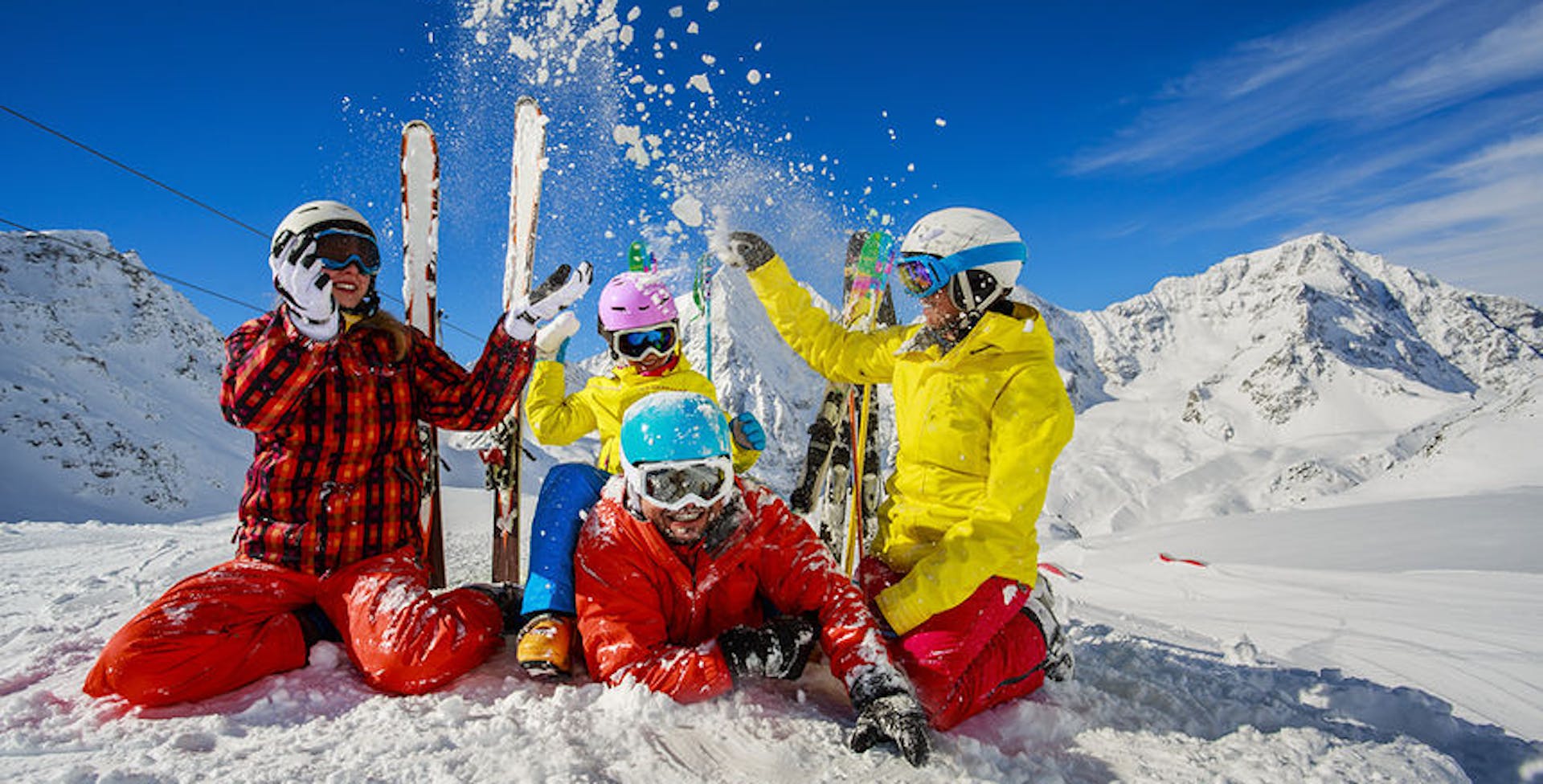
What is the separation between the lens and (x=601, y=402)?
3682mm

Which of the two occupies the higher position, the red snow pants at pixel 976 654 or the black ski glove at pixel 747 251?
the black ski glove at pixel 747 251

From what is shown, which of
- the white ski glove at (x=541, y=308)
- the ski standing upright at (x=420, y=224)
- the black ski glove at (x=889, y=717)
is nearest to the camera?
the black ski glove at (x=889, y=717)

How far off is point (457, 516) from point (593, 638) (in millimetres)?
8475

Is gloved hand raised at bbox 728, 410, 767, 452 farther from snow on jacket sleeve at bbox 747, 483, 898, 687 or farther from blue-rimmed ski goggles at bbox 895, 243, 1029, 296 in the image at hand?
blue-rimmed ski goggles at bbox 895, 243, 1029, 296

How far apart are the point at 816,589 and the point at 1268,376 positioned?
550 ft

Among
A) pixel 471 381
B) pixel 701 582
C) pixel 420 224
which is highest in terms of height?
pixel 420 224

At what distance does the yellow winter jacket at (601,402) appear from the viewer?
12.0 ft

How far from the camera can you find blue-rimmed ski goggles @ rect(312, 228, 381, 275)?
9.04 feet

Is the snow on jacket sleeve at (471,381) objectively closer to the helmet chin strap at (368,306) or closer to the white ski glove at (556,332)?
the helmet chin strap at (368,306)

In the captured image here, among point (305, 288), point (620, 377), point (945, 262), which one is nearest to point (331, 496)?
point (305, 288)

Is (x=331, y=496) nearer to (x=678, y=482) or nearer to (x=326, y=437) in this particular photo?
(x=326, y=437)

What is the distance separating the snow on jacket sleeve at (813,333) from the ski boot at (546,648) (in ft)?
5.05

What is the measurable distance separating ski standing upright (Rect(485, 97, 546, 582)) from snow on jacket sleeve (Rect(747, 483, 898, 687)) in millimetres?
2430

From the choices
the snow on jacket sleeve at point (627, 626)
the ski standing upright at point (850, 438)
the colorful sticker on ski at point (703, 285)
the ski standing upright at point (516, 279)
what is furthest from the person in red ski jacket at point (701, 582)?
the ski standing upright at point (516, 279)
